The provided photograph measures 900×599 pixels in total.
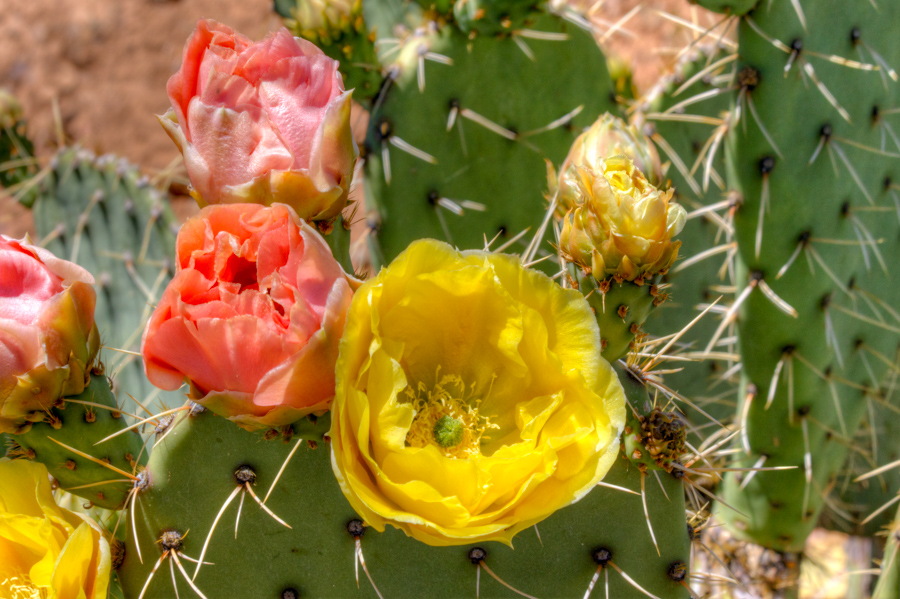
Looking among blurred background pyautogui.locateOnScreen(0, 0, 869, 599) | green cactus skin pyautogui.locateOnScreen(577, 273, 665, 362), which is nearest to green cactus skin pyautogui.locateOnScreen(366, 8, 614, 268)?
green cactus skin pyautogui.locateOnScreen(577, 273, 665, 362)

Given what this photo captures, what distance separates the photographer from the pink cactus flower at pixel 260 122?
592 millimetres

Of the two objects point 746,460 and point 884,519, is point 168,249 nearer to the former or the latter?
point 746,460

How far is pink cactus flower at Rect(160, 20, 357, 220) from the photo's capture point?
1.94 feet

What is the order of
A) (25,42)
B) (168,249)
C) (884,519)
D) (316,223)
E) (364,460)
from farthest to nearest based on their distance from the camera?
(25,42) < (884,519) < (168,249) < (316,223) < (364,460)

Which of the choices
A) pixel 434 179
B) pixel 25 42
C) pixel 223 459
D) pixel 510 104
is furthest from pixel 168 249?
pixel 25 42

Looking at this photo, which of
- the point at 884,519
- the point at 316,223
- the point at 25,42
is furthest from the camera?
the point at 25,42

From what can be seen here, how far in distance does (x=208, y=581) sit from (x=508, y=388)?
35 centimetres

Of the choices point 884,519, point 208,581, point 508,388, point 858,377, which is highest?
point 508,388

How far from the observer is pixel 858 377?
1.30 m

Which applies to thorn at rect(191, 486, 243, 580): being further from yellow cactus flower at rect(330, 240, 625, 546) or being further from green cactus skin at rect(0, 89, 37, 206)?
green cactus skin at rect(0, 89, 37, 206)

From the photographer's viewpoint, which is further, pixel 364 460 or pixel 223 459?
pixel 223 459

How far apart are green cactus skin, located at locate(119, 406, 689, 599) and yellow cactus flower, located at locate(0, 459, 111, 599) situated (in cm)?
7

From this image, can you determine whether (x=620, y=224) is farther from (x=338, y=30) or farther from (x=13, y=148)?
(x=13, y=148)

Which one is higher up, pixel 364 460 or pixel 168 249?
pixel 364 460
